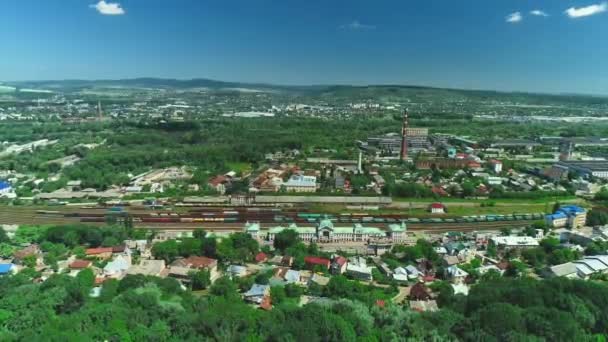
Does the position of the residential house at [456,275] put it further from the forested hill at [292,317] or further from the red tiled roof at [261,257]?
the red tiled roof at [261,257]

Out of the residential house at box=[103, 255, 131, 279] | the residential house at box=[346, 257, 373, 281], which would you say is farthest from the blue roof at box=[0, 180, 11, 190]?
the residential house at box=[346, 257, 373, 281]

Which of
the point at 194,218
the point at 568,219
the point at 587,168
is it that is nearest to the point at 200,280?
the point at 194,218

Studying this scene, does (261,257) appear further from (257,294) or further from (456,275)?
(456,275)

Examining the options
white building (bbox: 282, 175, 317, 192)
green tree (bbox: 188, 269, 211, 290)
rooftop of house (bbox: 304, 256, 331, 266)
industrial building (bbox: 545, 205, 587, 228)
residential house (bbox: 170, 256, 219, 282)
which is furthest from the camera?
white building (bbox: 282, 175, 317, 192)

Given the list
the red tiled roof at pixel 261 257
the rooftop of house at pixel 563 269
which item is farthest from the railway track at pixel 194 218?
the rooftop of house at pixel 563 269

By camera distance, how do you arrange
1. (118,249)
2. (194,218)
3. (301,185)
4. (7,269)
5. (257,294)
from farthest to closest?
(301,185)
(194,218)
(118,249)
(7,269)
(257,294)

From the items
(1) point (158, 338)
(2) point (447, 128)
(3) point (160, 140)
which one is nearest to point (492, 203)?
(1) point (158, 338)

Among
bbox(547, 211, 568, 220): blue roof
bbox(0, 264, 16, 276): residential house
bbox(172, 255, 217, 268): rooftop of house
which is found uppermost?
bbox(547, 211, 568, 220): blue roof

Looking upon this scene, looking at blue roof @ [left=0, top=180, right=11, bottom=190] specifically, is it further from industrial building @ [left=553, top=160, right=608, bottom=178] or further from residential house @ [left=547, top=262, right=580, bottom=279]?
industrial building @ [left=553, top=160, right=608, bottom=178]
